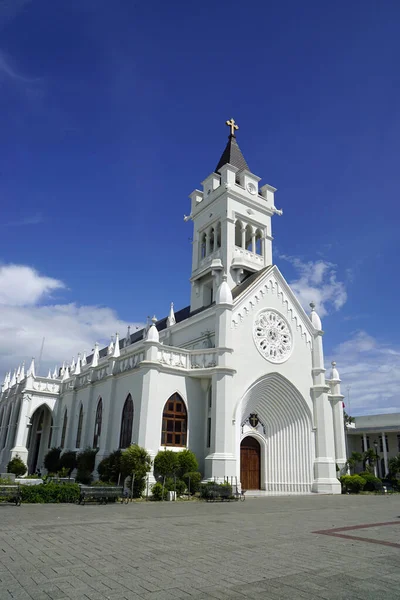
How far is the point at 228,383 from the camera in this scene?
25.9 meters

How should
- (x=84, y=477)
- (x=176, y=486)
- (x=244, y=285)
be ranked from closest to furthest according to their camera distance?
(x=176, y=486) < (x=84, y=477) < (x=244, y=285)

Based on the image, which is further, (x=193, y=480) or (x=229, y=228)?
(x=229, y=228)

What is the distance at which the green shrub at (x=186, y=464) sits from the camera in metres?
23.6

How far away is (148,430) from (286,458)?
1072 centimetres

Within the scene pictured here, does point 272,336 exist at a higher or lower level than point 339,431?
higher

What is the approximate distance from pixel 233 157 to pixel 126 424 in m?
25.6

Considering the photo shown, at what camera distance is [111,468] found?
23.9 m

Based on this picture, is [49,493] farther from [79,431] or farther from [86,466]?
[79,431]

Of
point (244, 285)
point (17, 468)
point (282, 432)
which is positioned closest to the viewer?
point (282, 432)

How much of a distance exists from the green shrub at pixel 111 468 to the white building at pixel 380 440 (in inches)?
1651

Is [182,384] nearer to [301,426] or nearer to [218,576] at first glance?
[301,426]

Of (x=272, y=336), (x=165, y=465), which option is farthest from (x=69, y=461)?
(x=272, y=336)

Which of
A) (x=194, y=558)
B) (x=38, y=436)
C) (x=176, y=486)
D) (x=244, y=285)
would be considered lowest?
(x=194, y=558)

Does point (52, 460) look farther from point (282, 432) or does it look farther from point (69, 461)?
point (282, 432)
